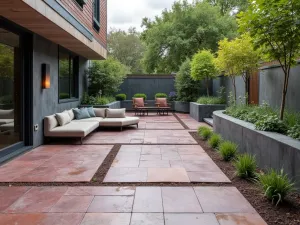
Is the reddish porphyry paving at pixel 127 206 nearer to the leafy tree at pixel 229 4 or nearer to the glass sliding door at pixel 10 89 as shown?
the glass sliding door at pixel 10 89

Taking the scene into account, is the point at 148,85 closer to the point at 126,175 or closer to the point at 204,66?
the point at 204,66

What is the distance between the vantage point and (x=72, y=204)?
308cm

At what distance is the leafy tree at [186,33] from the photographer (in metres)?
18.0

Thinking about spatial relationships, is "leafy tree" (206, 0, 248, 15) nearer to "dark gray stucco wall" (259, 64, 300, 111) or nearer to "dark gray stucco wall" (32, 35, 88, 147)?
"dark gray stucco wall" (259, 64, 300, 111)

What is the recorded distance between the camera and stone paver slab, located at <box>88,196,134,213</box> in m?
2.92

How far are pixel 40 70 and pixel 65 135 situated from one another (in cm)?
157

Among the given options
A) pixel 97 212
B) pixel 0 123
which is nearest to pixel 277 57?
pixel 97 212

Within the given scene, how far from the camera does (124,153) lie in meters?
5.62

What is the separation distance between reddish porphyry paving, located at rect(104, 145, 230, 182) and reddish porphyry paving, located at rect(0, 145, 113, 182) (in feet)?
1.23

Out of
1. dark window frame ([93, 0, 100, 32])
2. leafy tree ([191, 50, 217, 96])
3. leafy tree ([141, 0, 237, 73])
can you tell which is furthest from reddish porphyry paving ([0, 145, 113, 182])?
leafy tree ([141, 0, 237, 73])

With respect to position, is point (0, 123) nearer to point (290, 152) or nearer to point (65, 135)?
point (65, 135)

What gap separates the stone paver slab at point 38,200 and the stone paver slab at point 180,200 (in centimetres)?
122

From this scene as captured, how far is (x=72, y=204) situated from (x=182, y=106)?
12.0 meters

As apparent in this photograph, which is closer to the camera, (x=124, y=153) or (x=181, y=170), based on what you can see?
(x=181, y=170)
